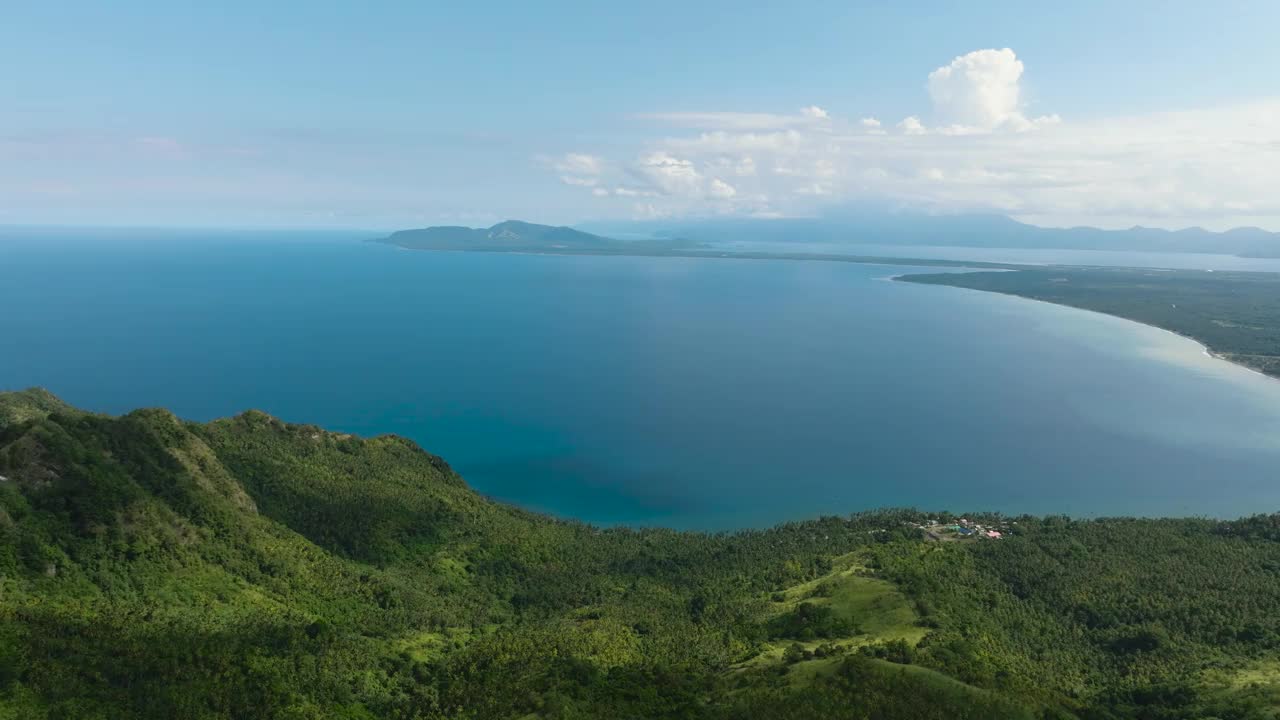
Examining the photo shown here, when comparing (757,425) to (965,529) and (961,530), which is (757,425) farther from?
(961,530)

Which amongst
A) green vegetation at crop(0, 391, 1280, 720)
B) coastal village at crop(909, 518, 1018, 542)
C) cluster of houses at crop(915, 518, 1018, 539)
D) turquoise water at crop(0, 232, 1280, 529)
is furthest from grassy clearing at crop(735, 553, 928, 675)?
turquoise water at crop(0, 232, 1280, 529)

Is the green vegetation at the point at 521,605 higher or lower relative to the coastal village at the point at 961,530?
higher

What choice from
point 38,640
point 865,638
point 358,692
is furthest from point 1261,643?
point 38,640

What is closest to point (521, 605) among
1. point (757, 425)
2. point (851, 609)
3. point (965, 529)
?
point (851, 609)

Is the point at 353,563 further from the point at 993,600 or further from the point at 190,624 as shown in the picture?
the point at 993,600

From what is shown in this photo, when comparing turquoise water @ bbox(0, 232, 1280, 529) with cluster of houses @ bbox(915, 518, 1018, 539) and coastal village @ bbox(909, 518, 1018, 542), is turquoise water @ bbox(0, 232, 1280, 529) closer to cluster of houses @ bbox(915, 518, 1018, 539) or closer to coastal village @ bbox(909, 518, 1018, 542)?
coastal village @ bbox(909, 518, 1018, 542)

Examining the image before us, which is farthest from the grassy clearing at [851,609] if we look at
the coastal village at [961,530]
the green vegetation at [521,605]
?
the coastal village at [961,530]

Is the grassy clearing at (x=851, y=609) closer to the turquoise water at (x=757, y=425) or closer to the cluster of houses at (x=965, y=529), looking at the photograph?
the cluster of houses at (x=965, y=529)

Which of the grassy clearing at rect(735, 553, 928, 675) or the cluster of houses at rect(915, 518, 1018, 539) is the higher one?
the grassy clearing at rect(735, 553, 928, 675)
